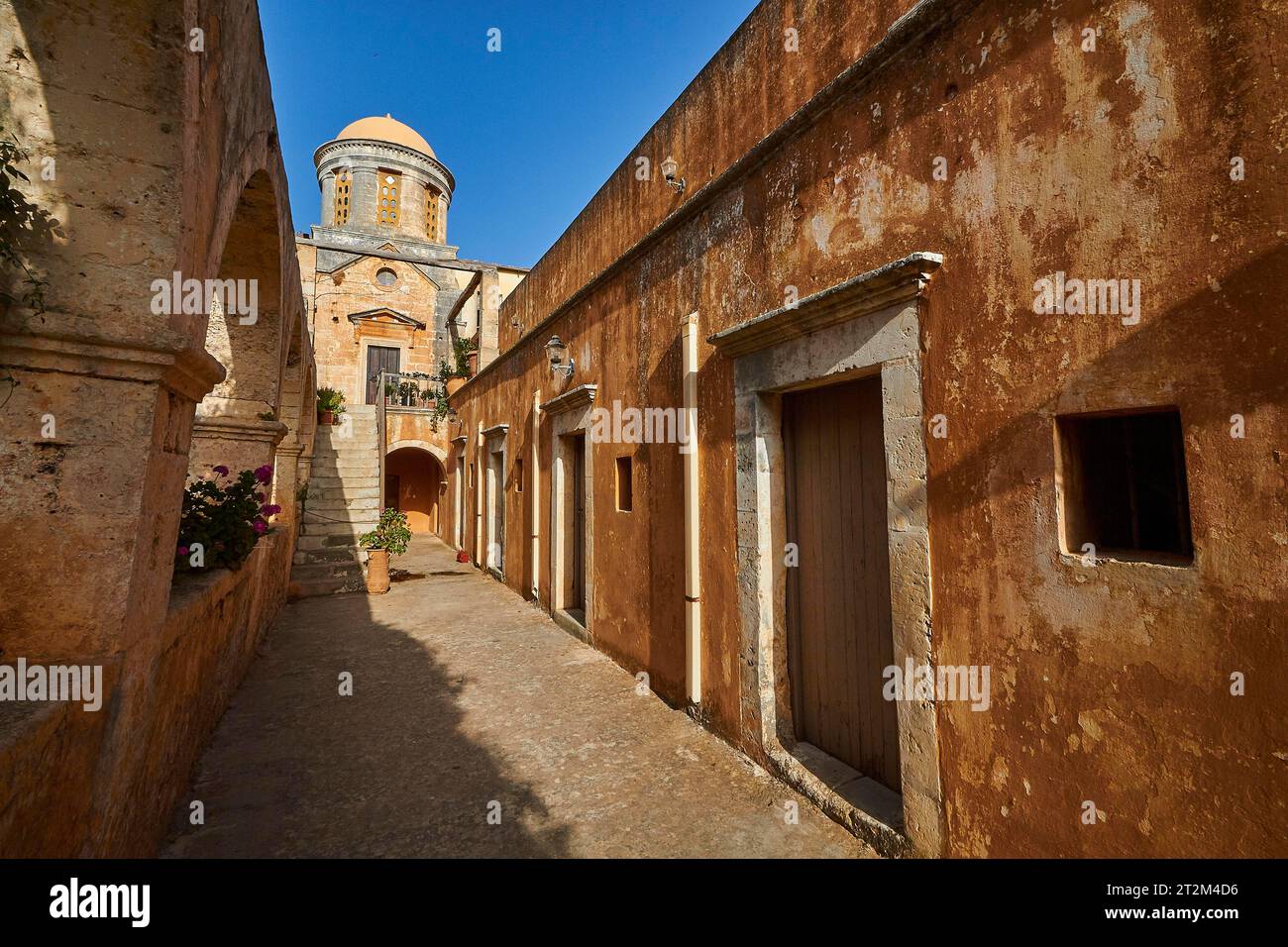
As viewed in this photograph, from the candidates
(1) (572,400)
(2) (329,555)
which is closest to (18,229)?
(1) (572,400)

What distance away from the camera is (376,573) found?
A: 29.3 feet

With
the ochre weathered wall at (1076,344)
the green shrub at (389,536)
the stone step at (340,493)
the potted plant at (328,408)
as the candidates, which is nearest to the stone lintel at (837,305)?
the ochre weathered wall at (1076,344)

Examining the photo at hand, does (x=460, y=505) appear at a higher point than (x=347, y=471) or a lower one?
lower

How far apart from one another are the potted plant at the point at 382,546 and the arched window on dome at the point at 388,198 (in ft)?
65.9

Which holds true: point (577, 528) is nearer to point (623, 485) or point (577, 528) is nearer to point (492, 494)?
point (623, 485)

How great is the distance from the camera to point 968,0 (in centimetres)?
250

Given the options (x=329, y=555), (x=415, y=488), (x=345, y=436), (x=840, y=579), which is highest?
(x=345, y=436)

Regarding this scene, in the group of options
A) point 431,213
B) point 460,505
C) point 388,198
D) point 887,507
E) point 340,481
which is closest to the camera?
point 887,507

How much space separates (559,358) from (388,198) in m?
23.5

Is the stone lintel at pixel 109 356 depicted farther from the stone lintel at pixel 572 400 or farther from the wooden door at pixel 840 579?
the stone lintel at pixel 572 400

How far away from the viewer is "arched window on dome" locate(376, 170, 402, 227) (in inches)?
992

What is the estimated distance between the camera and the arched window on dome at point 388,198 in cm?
2519

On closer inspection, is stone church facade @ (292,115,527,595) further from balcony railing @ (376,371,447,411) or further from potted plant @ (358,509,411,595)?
potted plant @ (358,509,411,595)

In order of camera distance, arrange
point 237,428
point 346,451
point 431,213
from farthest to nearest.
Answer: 1. point 431,213
2. point 346,451
3. point 237,428
